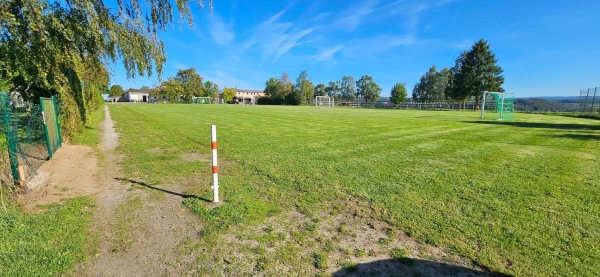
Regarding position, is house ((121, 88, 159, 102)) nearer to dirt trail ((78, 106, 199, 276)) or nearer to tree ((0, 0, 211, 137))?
tree ((0, 0, 211, 137))

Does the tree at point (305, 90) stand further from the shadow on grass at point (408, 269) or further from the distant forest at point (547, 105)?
the shadow on grass at point (408, 269)

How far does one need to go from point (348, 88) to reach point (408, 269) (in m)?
106

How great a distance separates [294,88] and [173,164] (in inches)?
3567

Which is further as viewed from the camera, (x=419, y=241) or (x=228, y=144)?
(x=228, y=144)

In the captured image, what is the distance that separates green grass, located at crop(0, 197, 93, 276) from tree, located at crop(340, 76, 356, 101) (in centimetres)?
10495

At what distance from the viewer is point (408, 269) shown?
2.94 metres

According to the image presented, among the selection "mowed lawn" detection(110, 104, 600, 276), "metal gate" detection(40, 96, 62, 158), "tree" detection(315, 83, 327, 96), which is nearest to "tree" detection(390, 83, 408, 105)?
"tree" detection(315, 83, 327, 96)

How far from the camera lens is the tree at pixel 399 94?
260ft

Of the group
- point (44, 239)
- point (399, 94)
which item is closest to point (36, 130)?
point (44, 239)

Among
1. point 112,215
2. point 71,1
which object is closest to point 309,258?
point 112,215

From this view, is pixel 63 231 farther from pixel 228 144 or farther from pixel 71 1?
pixel 228 144

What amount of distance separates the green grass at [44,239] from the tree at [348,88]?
105m

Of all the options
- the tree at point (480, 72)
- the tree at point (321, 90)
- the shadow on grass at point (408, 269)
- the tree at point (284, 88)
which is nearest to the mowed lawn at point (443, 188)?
the shadow on grass at point (408, 269)

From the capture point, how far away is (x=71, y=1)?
19.2 feet
